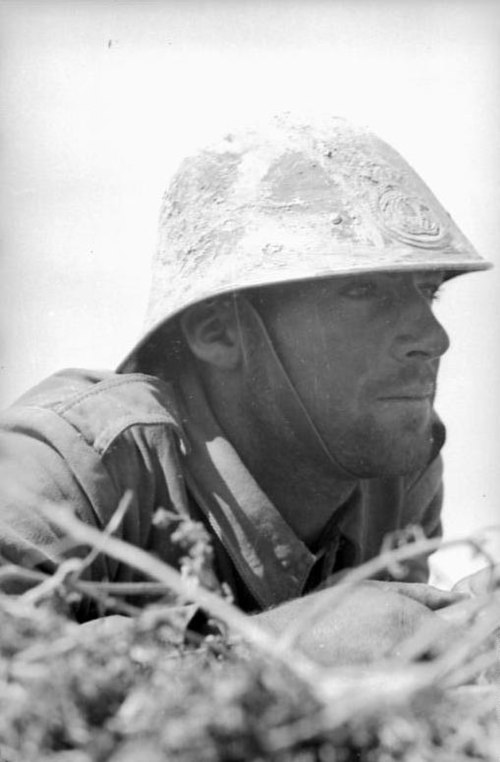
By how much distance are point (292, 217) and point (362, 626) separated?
1019 millimetres

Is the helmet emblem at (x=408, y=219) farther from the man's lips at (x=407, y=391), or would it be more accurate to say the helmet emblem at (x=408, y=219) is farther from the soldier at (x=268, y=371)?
the man's lips at (x=407, y=391)

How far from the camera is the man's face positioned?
8.82ft

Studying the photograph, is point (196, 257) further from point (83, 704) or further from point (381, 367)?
point (83, 704)

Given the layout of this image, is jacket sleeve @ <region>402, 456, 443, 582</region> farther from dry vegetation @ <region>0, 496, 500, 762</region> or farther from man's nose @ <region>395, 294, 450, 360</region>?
dry vegetation @ <region>0, 496, 500, 762</region>

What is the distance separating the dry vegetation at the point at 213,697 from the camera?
136 centimetres

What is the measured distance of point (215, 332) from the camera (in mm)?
2855

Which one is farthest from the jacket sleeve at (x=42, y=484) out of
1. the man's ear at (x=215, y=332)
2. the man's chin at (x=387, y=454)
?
the man's chin at (x=387, y=454)

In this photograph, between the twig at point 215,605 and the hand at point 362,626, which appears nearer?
the twig at point 215,605

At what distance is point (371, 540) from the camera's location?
3.15 metres

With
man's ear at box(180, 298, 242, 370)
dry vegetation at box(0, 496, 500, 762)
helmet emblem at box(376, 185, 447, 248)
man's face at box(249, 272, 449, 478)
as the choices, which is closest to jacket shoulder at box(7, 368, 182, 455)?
man's ear at box(180, 298, 242, 370)

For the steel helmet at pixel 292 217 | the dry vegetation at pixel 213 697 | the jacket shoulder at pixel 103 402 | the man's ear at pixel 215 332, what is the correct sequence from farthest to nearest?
the man's ear at pixel 215 332 < the steel helmet at pixel 292 217 < the jacket shoulder at pixel 103 402 < the dry vegetation at pixel 213 697

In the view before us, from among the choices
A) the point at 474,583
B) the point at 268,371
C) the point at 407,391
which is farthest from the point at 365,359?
the point at 474,583

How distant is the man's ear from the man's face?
0.34 feet

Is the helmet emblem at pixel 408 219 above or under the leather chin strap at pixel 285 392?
above
